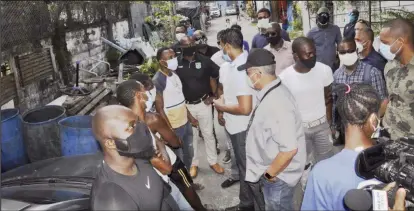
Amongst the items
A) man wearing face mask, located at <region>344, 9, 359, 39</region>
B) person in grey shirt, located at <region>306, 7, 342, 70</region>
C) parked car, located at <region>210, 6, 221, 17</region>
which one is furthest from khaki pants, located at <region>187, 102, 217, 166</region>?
parked car, located at <region>210, 6, 221, 17</region>

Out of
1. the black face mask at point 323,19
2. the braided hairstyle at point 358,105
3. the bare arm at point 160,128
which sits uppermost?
the black face mask at point 323,19

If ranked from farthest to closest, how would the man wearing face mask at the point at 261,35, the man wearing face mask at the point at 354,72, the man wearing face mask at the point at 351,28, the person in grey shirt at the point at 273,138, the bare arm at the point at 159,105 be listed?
1. the man wearing face mask at the point at 261,35
2. the man wearing face mask at the point at 351,28
3. the bare arm at the point at 159,105
4. the man wearing face mask at the point at 354,72
5. the person in grey shirt at the point at 273,138

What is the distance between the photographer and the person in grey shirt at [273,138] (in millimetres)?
2514

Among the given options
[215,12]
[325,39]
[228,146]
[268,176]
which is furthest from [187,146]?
[215,12]

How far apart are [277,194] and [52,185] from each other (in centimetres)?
156

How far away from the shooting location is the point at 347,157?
175 cm

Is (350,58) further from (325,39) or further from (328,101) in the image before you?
(325,39)

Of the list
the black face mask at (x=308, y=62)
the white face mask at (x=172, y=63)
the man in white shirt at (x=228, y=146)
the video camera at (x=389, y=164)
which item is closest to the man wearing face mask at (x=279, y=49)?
the man in white shirt at (x=228, y=146)

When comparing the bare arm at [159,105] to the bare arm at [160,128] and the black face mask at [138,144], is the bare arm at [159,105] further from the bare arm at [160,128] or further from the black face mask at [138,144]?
the black face mask at [138,144]

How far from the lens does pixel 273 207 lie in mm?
2734

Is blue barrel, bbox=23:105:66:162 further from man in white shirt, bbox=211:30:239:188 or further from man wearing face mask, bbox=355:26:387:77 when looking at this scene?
man wearing face mask, bbox=355:26:387:77

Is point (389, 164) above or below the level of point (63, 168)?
above

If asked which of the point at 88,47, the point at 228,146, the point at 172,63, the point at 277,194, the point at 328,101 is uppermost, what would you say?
the point at 88,47

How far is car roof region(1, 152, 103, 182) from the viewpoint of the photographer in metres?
2.83
